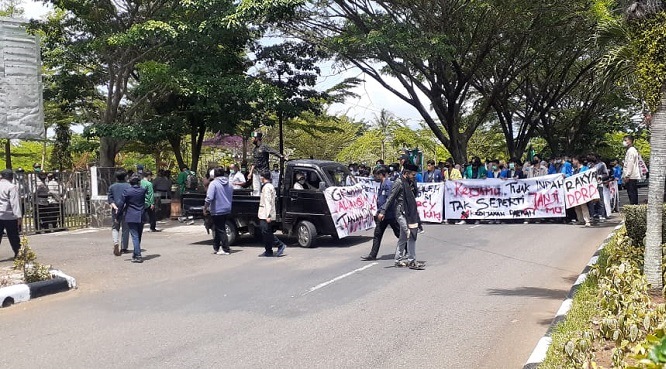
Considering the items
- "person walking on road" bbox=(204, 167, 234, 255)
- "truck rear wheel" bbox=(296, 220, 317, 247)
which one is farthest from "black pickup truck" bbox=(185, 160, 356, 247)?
"person walking on road" bbox=(204, 167, 234, 255)

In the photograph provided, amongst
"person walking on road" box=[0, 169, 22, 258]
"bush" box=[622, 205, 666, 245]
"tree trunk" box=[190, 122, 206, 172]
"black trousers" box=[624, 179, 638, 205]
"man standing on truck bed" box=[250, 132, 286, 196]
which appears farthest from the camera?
"tree trunk" box=[190, 122, 206, 172]

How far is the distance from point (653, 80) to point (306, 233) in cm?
780

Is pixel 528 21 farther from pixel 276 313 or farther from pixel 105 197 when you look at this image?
pixel 276 313

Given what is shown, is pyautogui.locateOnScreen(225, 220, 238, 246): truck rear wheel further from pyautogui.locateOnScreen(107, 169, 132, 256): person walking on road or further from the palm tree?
the palm tree

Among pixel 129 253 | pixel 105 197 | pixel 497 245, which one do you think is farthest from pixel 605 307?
pixel 105 197

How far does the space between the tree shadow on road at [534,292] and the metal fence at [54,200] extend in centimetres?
1367

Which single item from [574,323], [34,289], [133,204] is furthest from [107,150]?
[574,323]

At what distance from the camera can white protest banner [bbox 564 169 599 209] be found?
16344 millimetres

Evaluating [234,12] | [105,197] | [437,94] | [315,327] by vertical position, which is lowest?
[315,327]

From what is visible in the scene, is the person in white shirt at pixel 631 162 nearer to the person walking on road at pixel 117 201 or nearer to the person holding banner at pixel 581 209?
the person holding banner at pixel 581 209

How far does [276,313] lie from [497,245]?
23.2 ft

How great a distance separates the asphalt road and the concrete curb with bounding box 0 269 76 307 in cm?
25

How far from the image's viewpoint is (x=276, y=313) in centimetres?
766

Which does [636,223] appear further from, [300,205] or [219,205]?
[219,205]
